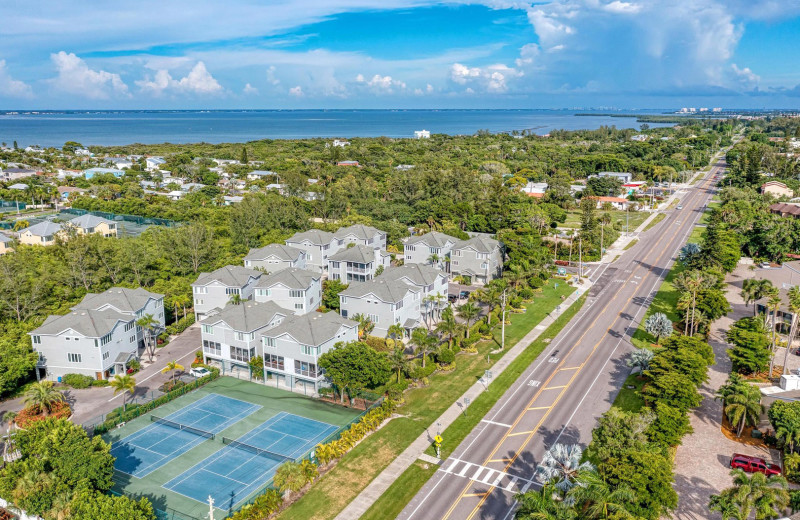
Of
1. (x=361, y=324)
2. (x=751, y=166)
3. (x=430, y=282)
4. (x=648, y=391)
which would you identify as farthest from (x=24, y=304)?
(x=751, y=166)

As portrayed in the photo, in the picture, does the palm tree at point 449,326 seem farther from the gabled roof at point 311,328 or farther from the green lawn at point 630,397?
the green lawn at point 630,397

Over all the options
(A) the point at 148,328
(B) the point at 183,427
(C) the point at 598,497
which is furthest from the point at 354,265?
(C) the point at 598,497

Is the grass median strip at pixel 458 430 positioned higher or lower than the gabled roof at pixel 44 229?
lower

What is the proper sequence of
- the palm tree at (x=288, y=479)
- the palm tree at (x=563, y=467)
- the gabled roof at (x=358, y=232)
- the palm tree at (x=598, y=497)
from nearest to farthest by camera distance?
the palm tree at (x=598, y=497), the palm tree at (x=563, y=467), the palm tree at (x=288, y=479), the gabled roof at (x=358, y=232)

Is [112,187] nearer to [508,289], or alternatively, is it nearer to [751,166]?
[508,289]

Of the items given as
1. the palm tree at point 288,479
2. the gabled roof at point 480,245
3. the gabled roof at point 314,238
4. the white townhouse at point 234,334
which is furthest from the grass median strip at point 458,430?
the gabled roof at point 314,238

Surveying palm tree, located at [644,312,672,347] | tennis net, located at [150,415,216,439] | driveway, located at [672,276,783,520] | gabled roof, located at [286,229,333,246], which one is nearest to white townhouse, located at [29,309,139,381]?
tennis net, located at [150,415,216,439]

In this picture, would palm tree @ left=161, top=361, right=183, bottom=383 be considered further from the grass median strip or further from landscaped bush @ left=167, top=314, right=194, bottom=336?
the grass median strip
